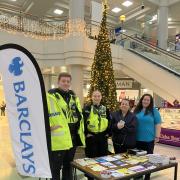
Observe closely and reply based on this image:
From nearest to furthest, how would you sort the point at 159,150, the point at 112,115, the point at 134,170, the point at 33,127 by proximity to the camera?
the point at 33,127
the point at 134,170
the point at 112,115
the point at 159,150

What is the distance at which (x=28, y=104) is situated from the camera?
2.31 m

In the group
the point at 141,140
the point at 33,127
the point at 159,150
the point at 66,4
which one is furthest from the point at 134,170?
the point at 66,4

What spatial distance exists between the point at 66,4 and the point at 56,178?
13.8 metres

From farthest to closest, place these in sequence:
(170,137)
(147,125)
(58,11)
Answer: (58,11) → (170,137) → (147,125)

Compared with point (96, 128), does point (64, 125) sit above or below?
above

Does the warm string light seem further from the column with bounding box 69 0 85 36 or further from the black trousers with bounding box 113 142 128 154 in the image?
the black trousers with bounding box 113 142 128 154

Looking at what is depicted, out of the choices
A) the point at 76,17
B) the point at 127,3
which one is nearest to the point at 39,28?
the point at 76,17

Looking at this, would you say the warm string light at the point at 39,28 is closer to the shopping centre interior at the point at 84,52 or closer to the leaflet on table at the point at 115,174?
the shopping centre interior at the point at 84,52

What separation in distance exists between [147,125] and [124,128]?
0.40 meters

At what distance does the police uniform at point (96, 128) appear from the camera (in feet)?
11.9

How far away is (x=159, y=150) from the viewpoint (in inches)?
270

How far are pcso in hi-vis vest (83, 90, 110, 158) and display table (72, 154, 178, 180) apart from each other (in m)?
0.21

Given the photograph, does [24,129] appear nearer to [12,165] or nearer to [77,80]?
[12,165]

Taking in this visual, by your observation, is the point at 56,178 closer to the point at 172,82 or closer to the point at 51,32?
the point at 172,82
